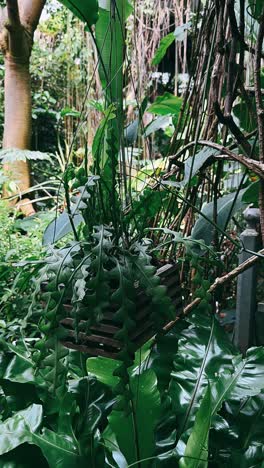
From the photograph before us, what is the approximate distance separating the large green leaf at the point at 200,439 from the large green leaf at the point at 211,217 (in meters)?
0.43

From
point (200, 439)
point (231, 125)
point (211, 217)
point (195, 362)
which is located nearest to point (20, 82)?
point (211, 217)

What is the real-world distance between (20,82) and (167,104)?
188cm

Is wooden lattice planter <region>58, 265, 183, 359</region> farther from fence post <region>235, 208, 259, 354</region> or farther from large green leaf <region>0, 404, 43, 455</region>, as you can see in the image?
fence post <region>235, 208, 259, 354</region>

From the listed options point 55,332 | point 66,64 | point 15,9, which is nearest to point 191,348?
point 55,332

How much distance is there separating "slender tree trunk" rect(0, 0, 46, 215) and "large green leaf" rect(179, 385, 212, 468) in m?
2.41

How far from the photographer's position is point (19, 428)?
34.0 inches

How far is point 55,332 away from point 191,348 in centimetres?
49

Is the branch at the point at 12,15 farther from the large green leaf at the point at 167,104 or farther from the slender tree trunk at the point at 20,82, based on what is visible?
→ the large green leaf at the point at 167,104

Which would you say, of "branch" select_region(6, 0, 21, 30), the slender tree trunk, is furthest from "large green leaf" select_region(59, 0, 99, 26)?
the slender tree trunk

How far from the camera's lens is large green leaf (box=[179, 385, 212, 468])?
79cm

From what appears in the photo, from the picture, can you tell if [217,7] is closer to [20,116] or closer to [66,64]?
[20,116]

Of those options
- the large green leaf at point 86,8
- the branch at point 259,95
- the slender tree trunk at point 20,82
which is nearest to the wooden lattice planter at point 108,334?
the branch at point 259,95

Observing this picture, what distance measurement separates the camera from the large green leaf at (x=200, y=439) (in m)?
0.79

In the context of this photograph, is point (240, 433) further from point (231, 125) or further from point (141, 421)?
point (231, 125)
